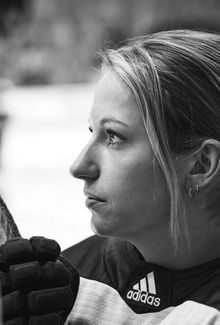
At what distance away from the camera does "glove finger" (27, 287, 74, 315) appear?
92 centimetres

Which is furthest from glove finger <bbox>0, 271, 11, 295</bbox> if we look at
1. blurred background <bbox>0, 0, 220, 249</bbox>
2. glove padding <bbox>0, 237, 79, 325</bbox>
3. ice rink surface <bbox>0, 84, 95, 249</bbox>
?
blurred background <bbox>0, 0, 220, 249</bbox>

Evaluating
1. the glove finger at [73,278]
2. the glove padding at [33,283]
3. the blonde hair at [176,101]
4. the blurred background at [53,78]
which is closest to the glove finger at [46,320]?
the glove padding at [33,283]

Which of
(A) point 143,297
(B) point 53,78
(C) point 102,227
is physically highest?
(B) point 53,78

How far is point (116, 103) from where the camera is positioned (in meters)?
1.03

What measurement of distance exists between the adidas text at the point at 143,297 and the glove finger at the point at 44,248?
147mm

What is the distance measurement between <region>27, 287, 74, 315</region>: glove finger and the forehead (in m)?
0.25

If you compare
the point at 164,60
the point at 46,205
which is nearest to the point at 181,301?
the point at 164,60

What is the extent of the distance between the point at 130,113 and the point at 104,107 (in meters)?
0.04

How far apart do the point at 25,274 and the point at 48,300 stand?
0.04m

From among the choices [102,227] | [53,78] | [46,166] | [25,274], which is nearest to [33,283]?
[25,274]

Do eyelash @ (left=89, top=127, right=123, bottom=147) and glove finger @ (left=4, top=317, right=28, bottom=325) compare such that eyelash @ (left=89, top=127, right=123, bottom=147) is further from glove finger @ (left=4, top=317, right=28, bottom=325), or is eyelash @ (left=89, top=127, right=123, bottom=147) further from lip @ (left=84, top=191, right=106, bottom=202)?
glove finger @ (left=4, top=317, right=28, bottom=325)

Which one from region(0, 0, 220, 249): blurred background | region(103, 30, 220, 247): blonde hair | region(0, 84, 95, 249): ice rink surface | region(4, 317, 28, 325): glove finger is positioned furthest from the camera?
region(0, 0, 220, 249): blurred background

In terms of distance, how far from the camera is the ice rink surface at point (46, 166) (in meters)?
3.54

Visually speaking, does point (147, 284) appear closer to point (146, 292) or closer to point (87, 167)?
point (146, 292)
